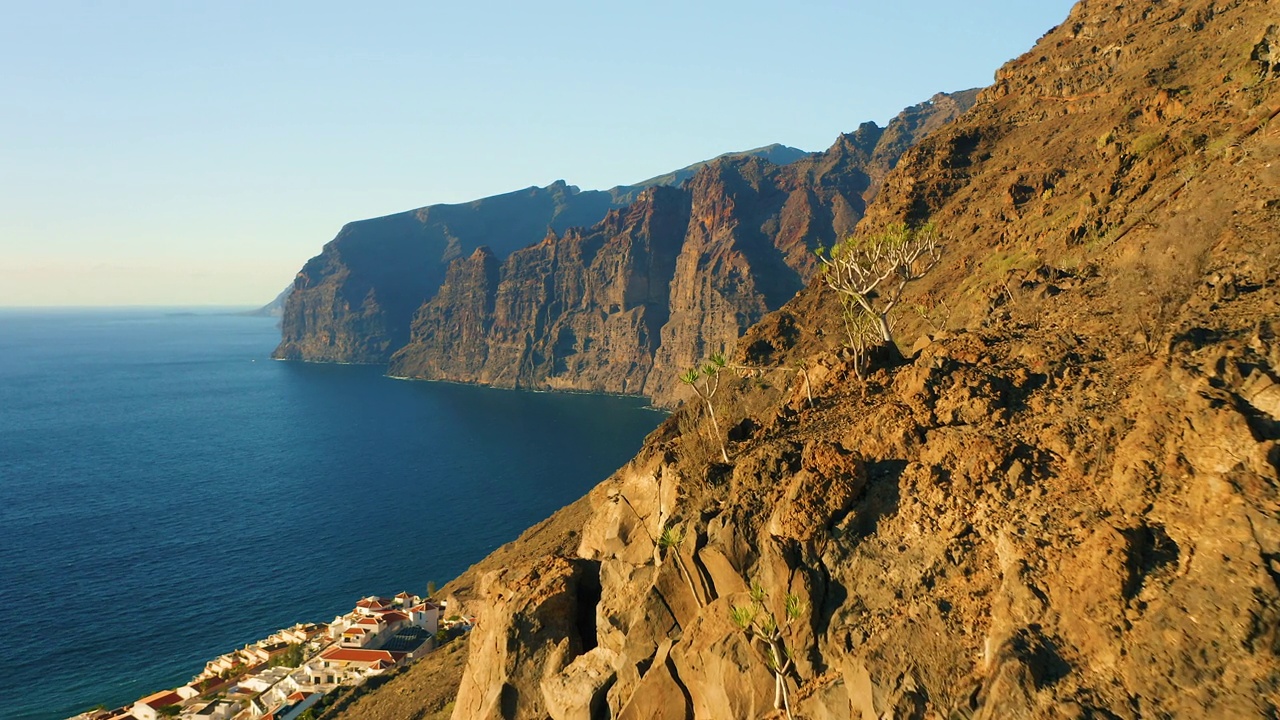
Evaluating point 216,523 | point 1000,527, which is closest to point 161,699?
point 216,523

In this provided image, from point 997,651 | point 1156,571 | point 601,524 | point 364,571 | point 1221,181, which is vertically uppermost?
point 1221,181

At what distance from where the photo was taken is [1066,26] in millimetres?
98562

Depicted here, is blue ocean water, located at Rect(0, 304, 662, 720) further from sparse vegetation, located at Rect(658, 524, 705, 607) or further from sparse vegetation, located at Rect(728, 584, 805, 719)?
sparse vegetation, located at Rect(728, 584, 805, 719)

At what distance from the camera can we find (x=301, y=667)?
192ft

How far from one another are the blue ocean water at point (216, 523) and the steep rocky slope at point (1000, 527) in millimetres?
58531

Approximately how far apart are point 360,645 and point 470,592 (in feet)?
37.5

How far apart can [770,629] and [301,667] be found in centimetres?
5263

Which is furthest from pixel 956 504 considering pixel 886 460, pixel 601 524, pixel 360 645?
pixel 360 645

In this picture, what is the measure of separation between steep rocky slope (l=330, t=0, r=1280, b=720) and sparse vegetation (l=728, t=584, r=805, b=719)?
0.18 metres

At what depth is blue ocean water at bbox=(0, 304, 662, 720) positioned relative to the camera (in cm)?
7131

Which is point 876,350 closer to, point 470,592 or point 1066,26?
point 470,592

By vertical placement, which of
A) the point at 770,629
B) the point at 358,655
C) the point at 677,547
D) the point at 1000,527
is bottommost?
the point at 358,655

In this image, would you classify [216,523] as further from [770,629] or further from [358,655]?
[770,629]

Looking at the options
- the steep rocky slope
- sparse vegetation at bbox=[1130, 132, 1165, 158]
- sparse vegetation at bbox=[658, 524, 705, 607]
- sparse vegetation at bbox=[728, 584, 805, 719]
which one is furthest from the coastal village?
sparse vegetation at bbox=[1130, 132, 1165, 158]
